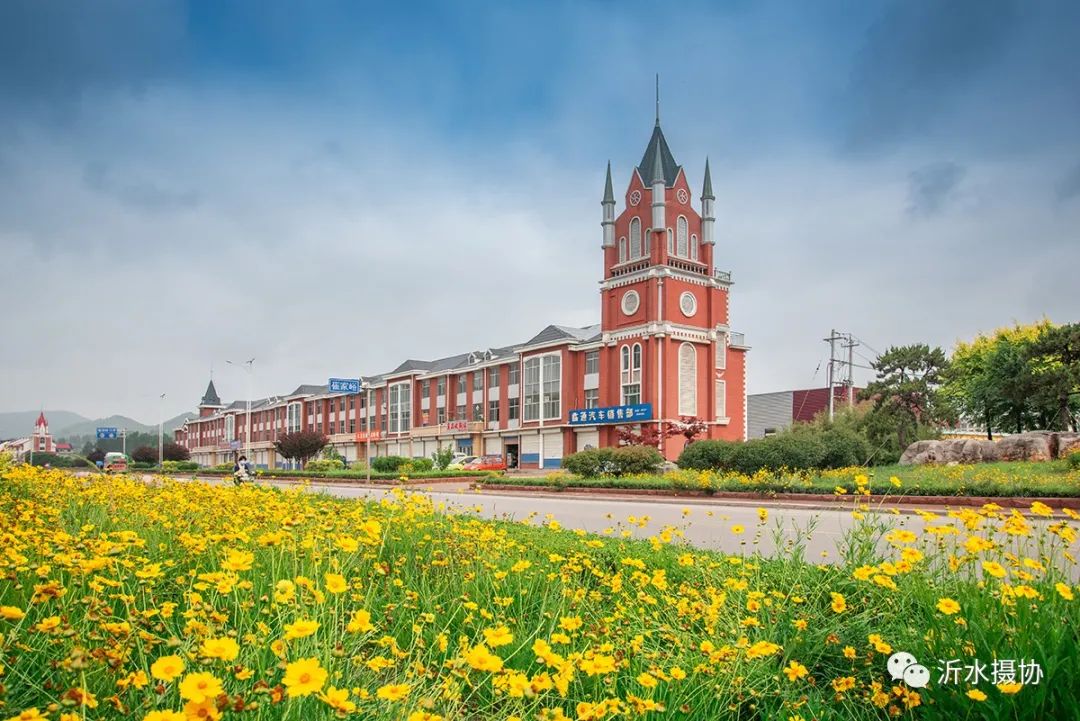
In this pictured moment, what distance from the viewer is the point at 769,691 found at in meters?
3.48

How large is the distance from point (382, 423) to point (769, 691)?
6188 centimetres

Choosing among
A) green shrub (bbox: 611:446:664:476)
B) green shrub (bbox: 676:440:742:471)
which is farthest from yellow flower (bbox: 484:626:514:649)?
green shrub (bbox: 611:446:664:476)

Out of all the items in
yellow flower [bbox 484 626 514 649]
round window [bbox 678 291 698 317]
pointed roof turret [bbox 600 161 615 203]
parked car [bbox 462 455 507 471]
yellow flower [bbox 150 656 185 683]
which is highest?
pointed roof turret [bbox 600 161 615 203]

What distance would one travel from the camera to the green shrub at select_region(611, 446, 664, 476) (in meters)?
26.5

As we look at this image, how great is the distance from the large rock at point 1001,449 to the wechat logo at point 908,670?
81.7 feet

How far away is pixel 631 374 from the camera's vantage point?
41312 millimetres

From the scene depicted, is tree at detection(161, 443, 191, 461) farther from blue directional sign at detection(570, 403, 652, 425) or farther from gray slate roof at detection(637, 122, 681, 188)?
gray slate roof at detection(637, 122, 681, 188)

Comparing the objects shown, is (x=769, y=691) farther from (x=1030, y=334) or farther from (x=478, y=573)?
(x=1030, y=334)

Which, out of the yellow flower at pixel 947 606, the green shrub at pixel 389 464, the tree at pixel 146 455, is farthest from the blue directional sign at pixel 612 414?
the tree at pixel 146 455

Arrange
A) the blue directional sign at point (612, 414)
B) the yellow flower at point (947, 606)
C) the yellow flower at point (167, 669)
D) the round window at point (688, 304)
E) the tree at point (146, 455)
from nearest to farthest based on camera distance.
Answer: the yellow flower at point (167, 669) < the yellow flower at point (947, 606) < the blue directional sign at point (612, 414) < the round window at point (688, 304) < the tree at point (146, 455)

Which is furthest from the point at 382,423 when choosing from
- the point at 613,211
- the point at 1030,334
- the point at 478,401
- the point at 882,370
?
the point at 1030,334

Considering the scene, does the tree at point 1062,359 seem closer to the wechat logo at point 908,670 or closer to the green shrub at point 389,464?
the wechat logo at point 908,670

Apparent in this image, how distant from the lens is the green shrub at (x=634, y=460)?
86.8ft

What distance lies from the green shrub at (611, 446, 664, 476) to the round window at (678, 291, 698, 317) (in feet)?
Answer: 52.5
